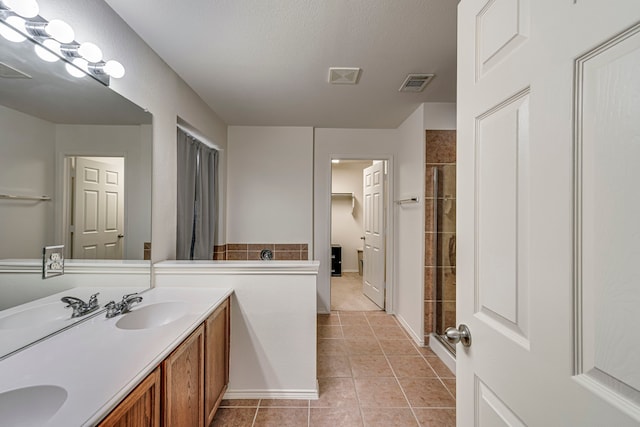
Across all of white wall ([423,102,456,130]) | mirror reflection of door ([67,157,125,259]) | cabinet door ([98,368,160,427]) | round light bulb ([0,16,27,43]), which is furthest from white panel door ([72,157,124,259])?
white wall ([423,102,456,130])

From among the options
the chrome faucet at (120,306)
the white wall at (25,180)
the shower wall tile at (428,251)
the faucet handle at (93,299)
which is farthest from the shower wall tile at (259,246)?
the white wall at (25,180)

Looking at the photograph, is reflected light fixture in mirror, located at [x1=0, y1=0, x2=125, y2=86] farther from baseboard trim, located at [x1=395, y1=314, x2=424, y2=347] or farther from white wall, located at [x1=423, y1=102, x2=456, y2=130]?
baseboard trim, located at [x1=395, y1=314, x2=424, y2=347]

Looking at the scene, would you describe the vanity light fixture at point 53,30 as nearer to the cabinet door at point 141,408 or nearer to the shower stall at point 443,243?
the cabinet door at point 141,408

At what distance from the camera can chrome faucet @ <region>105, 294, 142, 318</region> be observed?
143cm

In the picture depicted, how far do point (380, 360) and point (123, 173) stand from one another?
2449 mm

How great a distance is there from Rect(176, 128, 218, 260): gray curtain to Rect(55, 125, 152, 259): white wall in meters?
0.59

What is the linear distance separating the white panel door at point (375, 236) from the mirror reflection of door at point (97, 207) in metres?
2.97

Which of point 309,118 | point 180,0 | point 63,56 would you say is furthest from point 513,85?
point 309,118

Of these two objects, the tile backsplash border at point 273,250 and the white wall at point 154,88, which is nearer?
the white wall at point 154,88

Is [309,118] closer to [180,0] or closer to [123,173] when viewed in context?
[180,0]

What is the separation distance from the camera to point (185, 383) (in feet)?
4.28

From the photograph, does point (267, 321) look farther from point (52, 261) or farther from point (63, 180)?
point (63, 180)

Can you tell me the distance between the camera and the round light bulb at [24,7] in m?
1.06

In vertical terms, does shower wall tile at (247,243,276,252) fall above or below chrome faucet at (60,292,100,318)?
above
